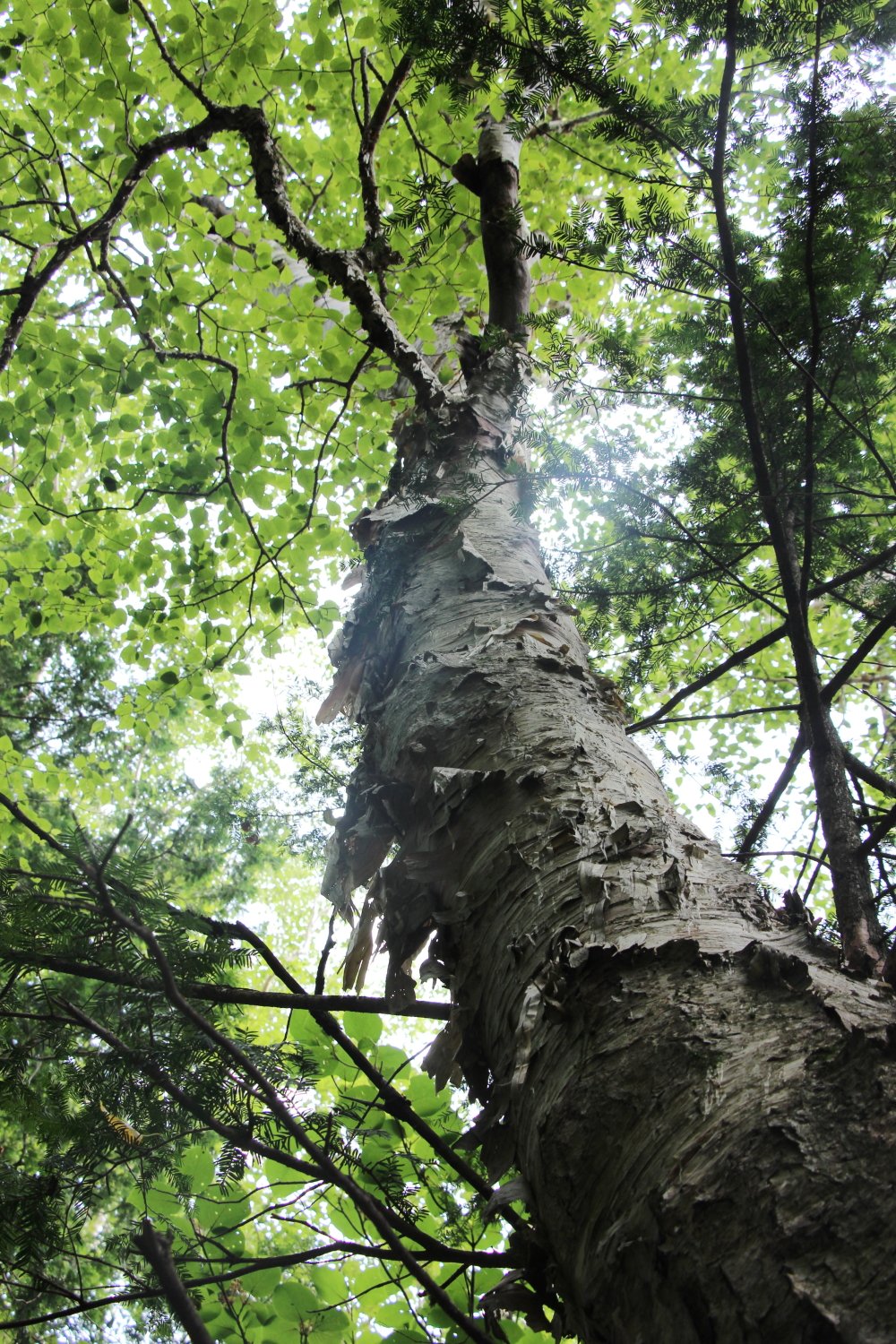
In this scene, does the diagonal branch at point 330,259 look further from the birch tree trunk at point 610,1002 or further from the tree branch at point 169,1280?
the tree branch at point 169,1280

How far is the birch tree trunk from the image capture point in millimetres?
620

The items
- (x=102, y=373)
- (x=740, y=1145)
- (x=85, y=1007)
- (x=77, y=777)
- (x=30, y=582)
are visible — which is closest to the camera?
(x=740, y=1145)

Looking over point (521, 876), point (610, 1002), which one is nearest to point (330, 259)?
point (521, 876)

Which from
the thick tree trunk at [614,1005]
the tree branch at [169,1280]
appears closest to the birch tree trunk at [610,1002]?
the thick tree trunk at [614,1005]

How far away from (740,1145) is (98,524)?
16.3 feet

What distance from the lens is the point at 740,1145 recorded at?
0.68 m

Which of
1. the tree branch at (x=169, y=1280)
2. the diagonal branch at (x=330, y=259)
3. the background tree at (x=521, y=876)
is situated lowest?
the tree branch at (x=169, y=1280)

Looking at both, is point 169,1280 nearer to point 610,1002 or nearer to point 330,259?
point 610,1002

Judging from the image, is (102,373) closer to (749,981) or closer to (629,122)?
(629,122)

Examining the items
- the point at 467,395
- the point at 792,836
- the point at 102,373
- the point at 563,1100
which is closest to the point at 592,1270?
the point at 563,1100

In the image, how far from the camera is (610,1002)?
0.90 metres

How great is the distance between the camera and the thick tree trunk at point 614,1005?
2.03 ft

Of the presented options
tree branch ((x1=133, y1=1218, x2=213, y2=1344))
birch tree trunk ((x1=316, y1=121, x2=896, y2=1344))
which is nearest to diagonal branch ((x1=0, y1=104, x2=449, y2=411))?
birch tree trunk ((x1=316, y1=121, x2=896, y2=1344))

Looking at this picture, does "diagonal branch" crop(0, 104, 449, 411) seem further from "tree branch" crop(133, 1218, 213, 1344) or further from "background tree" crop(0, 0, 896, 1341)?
"tree branch" crop(133, 1218, 213, 1344)
